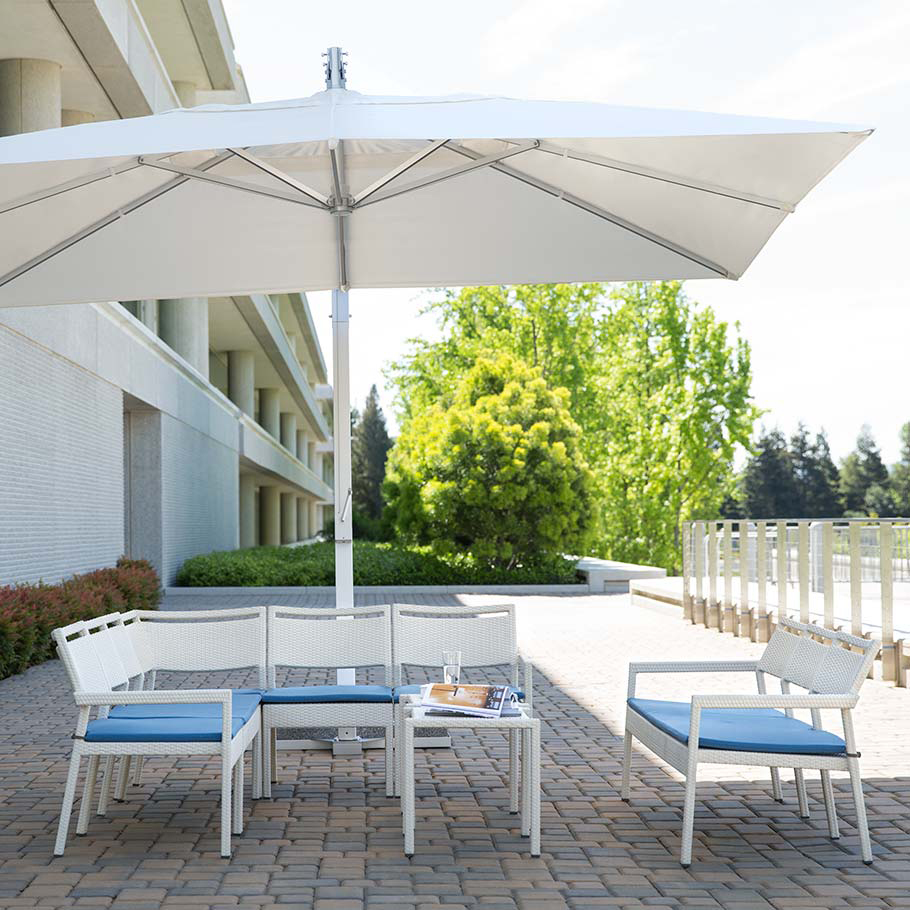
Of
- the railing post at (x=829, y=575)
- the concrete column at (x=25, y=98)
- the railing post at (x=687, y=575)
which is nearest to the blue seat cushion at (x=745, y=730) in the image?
the railing post at (x=829, y=575)

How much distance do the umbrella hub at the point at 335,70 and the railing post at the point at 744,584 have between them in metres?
9.27

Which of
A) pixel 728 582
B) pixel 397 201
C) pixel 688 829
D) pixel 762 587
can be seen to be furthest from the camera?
pixel 728 582

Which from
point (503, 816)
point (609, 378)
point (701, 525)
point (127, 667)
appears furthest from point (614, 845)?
point (609, 378)

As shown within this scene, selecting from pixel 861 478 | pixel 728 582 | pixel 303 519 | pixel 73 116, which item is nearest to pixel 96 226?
pixel 728 582

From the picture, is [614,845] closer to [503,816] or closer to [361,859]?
[503,816]

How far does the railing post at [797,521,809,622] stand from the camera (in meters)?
12.4

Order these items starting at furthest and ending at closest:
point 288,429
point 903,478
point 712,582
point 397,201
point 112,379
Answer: point 903,478 < point 288,429 < point 112,379 < point 712,582 < point 397,201

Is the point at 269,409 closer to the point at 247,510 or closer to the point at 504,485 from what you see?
the point at 247,510

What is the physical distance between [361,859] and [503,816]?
1.01 metres

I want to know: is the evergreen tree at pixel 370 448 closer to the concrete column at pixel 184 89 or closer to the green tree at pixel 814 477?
the green tree at pixel 814 477

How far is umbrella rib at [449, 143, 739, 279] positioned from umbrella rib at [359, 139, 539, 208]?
0.06 meters

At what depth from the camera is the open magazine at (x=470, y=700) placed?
5441 mm

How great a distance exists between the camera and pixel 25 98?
49.0 ft

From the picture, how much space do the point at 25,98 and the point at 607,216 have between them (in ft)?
35.1
